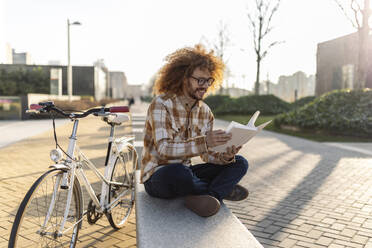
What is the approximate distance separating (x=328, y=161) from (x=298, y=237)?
14.9 feet

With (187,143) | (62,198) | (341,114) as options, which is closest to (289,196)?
(187,143)

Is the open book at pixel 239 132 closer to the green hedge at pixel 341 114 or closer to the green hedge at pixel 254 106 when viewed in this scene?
the green hedge at pixel 341 114

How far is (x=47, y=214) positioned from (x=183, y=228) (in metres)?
0.89

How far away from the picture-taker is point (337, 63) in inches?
1194

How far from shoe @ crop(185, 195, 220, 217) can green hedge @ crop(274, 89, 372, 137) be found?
34.7 feet

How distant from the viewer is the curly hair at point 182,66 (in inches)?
112

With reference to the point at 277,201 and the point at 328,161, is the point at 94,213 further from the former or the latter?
the point at 328,161

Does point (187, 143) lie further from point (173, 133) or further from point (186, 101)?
point (186, 101)

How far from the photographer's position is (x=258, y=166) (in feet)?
22.6

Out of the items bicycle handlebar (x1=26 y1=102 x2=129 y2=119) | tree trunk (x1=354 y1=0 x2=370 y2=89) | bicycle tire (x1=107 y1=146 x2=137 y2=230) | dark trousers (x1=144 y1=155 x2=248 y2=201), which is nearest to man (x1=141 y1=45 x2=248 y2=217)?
dark trousers (x1=144 y1=155 x2=248 y2=201)

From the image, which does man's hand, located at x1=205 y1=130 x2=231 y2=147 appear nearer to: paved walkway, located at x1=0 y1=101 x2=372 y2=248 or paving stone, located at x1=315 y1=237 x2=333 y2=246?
paved walkway, located at x1=0 y1=101 x2=372 y2=248

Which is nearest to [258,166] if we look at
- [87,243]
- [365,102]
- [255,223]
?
[255,223]

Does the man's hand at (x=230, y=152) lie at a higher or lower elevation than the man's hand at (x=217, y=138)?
lower

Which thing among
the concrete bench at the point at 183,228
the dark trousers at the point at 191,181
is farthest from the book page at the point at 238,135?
the concrete bench at the point at 183,228
